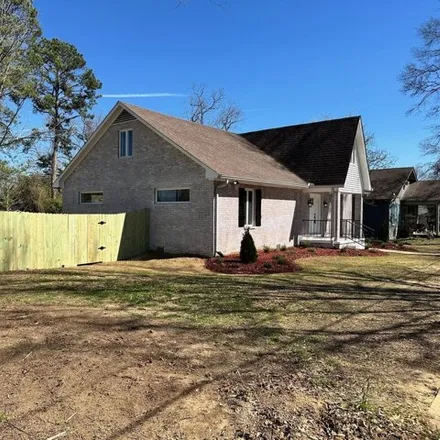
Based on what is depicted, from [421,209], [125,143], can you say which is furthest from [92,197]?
[421,209]

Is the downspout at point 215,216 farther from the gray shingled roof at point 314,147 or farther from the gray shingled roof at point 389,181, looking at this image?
the gray shingled roof at point 389,181

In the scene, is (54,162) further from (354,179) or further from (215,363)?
(215,363)

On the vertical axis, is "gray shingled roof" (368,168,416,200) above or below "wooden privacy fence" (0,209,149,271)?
above

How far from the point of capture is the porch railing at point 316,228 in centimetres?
2061

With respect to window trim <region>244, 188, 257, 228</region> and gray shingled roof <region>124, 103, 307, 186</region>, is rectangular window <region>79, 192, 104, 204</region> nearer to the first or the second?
gray shingled roof <region>124, 103, 307, 186</region>

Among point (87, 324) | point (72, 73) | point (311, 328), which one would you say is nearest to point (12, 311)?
point (87, 324)

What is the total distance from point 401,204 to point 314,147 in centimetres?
1480

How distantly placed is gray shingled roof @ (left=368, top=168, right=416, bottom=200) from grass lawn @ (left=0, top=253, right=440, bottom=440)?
21970 mm

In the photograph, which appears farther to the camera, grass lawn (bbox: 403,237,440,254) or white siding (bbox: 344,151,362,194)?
grass lawn (bbox: 403,237,440,254)

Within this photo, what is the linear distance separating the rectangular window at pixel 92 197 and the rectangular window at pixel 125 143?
2.41 metres

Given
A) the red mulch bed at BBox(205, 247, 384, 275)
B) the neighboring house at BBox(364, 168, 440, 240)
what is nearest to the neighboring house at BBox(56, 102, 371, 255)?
the red mulch bed at BBox(205, 247, 384, 275)

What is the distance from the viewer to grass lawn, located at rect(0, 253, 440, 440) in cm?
328

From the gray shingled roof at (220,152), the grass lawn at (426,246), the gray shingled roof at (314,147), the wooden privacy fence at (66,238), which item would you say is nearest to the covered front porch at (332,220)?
the gray shingled roof at (314,147)

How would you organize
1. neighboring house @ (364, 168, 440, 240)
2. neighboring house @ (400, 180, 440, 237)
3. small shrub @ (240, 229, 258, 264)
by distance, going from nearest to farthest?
small shrub @ (240, 229, 258, 264) → neighboring house @ (364, 168, 440, 240) → neighboring house @ (400, 180, 440, 237)
